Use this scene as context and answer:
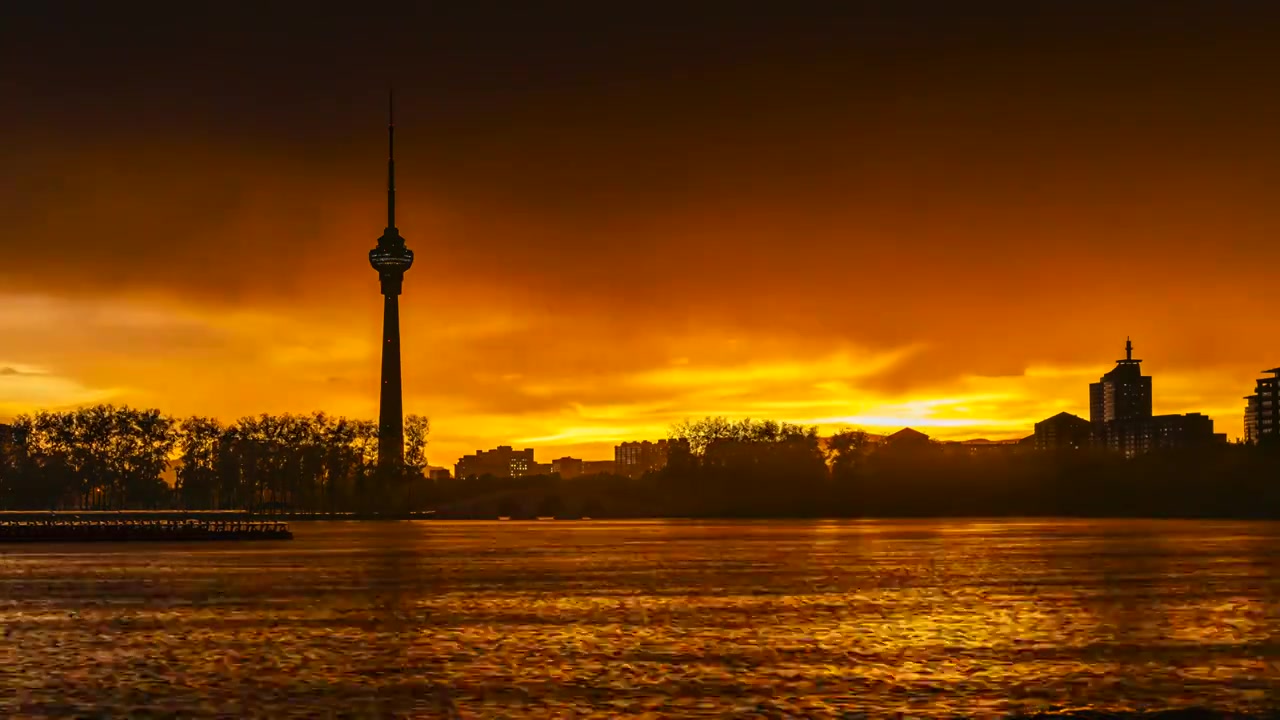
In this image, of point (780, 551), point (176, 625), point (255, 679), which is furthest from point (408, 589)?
point (780, 551)

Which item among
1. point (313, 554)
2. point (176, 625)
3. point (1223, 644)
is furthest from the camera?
point (313, 554)

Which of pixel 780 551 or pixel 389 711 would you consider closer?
pixel 389 711

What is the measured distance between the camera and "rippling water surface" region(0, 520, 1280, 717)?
4700 centimetres

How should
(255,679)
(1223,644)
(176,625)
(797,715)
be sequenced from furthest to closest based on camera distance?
(176,625) < (1223,644) < (255,679) < (797,715)

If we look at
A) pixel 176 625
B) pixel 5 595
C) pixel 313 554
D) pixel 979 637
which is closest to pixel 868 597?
pixel 979 637

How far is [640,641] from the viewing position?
65.3 meters

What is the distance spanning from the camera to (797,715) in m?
43.3

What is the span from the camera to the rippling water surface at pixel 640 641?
47000 millimetres

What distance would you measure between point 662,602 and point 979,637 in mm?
26430

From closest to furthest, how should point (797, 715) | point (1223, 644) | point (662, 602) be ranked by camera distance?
point (797, 715) < point (1223, 644) < point (662, 602)

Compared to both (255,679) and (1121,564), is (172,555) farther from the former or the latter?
(255,679)

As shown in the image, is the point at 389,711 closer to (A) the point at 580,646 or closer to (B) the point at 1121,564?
(A) the point at 580,646

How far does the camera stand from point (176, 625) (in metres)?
75.3

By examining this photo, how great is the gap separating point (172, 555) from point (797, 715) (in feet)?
470
